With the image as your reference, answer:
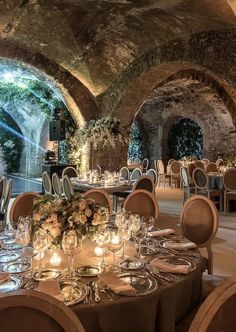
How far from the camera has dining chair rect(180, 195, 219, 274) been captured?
3.26m

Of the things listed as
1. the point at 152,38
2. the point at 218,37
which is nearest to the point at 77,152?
the point at 152,38

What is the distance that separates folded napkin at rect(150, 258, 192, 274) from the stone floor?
6.74ft

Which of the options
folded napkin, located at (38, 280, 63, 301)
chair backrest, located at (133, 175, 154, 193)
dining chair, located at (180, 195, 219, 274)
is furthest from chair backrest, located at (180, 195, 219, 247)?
chair backrest, located at (133, 175, 154, 193)

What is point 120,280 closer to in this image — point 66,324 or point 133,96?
point 66,324

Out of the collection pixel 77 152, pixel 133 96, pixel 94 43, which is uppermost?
pixel 94 43

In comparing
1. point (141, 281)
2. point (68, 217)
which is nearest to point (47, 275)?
point (68, 217)

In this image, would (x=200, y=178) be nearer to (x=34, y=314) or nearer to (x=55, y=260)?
(x=55, y=260)

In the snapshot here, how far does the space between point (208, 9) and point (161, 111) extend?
29.8 feet

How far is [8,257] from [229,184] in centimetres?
584

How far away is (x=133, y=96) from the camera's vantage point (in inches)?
369

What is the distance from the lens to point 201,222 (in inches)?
132

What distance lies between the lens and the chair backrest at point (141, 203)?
12.8 ft

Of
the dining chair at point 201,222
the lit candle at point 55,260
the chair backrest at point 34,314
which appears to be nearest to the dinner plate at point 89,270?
the lit candle at point 55,260

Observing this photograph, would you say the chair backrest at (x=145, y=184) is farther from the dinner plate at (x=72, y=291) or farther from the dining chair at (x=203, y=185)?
the dinner plate at (x=72, y=291)
